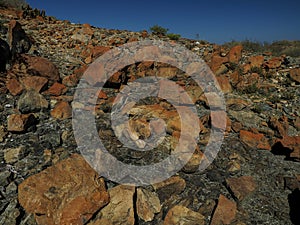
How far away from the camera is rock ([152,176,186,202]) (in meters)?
3.33

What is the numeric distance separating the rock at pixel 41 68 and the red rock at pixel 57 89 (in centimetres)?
24

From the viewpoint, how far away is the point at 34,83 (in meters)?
4.82

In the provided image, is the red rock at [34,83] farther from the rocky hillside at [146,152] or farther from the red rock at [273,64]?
the red rock at [273,64]

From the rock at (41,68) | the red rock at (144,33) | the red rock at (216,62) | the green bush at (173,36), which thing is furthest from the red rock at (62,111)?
the green bush at (173,36)

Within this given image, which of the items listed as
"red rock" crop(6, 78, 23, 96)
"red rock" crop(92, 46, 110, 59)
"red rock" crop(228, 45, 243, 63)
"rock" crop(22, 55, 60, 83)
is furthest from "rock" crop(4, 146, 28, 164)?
"red rock" crop(228, 45, 243, 63)

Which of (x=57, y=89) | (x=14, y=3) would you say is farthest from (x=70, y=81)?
(x=14, y=3)

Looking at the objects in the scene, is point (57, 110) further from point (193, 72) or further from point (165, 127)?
point (193, 72)

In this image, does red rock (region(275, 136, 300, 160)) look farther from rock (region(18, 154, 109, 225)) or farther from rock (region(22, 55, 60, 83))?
rock (region(22, 55, 60, 83))

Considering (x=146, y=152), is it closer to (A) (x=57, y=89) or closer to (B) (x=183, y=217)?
(B) (x=183, y=217)

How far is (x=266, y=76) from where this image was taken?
6.18 metres

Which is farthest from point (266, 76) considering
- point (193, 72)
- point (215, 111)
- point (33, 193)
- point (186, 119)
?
point (33, 193)

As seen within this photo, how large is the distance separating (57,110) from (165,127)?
2101 millimetres

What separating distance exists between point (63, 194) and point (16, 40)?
4.84 metres

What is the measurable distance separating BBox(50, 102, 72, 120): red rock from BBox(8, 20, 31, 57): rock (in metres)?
2.14
